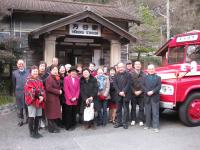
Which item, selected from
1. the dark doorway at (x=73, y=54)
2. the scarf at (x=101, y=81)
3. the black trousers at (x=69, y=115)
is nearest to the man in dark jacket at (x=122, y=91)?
the scarf at (x=101, y=81)

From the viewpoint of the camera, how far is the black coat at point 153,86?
786 centimetres

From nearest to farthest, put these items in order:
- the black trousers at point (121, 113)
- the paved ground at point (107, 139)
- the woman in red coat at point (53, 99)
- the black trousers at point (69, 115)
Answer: the paved ground at point (107, 139) < the woman in red coat at point (53, 99) < the black trousers at point (69, 115) < the black trousers at point (121, 113)

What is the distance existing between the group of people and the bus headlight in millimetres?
319

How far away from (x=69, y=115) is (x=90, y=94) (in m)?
0.79

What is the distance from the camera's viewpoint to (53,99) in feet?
25.5

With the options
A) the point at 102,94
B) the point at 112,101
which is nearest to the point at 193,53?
the point at 112,101

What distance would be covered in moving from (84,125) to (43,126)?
113 cm

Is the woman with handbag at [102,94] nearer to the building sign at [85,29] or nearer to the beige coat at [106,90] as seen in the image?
the beige coat at [106,90]

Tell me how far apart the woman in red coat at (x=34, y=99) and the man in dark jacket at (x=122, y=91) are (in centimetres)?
205

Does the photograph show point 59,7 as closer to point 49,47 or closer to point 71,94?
point 49,47

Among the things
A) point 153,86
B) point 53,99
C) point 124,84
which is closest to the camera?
point 53,99

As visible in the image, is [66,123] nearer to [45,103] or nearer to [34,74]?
[45,103]

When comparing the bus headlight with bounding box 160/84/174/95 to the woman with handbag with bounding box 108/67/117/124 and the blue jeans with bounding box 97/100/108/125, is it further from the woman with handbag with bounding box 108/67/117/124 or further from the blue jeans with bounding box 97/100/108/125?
the blue jeans with bounding box 97/100/108/125

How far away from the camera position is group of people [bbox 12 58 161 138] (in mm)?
7750
